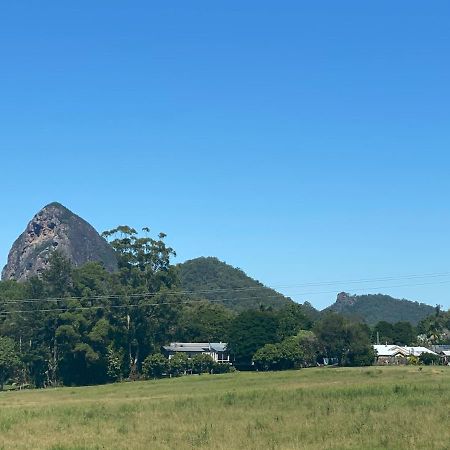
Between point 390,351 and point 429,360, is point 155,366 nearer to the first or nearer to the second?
point 429,360

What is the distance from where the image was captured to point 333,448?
958 inches

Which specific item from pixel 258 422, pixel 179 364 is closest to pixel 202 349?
pixel 179 364

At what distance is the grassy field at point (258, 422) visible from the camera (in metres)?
26.6

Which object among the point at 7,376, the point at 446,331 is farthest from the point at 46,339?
the point at 446,331

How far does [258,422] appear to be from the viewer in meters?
32.2

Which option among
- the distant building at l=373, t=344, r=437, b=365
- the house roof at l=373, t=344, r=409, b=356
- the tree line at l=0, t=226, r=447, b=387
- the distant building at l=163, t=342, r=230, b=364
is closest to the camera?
the tree line at l=0, t=226, r=447, b=387

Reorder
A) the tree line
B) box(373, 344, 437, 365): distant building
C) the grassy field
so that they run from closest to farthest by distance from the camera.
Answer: the grassy field < the tree line < box(373, 344, 437, 365): distant building

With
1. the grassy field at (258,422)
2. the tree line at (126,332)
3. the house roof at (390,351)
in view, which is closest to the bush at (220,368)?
the tree line at (126,332)

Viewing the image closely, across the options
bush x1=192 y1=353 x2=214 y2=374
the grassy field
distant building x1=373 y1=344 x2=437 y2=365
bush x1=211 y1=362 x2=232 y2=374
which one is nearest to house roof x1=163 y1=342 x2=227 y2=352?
bush x1=192 y1=353 x2=214 y2=374

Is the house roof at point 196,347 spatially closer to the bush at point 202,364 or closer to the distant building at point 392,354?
the bush at point 202,364

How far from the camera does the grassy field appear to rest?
26.6 m

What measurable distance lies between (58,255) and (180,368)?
28.1 metres

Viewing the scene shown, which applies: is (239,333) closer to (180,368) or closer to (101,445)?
(180,368)

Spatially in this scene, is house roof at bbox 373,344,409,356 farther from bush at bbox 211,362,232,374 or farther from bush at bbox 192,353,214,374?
bush at bbox 192,353,214,374
